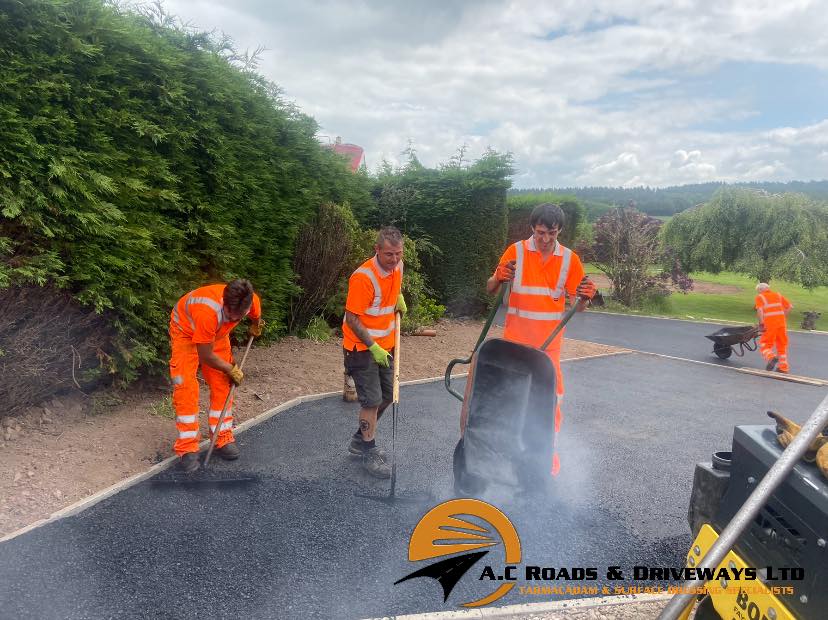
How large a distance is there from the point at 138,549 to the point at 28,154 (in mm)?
2824

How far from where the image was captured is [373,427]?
417 centimetres

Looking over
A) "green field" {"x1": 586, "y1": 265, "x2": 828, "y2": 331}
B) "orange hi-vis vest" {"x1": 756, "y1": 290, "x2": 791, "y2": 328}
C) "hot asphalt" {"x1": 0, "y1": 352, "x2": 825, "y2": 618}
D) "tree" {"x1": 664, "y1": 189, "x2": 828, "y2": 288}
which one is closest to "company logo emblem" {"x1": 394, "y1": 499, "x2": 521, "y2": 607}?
"hot asphalt" {"x1": 0, "y1": 352, "x2": 825, "y2": 618}

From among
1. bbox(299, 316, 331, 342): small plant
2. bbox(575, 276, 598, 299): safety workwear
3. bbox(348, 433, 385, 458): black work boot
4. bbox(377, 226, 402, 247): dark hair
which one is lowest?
bbox(348, 433, 385, 458): black work boot

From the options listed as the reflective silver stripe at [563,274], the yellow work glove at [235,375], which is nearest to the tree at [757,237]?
the reflective silver stripe at [563,274]

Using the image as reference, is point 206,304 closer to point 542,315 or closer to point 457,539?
point 457,539

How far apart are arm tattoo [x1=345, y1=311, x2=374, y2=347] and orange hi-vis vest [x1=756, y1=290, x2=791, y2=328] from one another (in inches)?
335

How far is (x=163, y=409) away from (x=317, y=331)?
10.7 ft

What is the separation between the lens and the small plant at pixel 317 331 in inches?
314

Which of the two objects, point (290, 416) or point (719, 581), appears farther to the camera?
point (290, 416)

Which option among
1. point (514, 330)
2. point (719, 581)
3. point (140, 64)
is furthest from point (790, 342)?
point (140, 64)

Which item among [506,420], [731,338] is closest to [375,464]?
[506,420]

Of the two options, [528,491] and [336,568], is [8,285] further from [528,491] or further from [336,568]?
[528,491]

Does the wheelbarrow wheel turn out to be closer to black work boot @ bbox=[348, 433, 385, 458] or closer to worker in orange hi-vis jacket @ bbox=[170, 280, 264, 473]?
black work boot @ bbox=[348, 433, 385, 458]

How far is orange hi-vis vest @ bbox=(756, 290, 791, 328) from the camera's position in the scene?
30.7 ft
